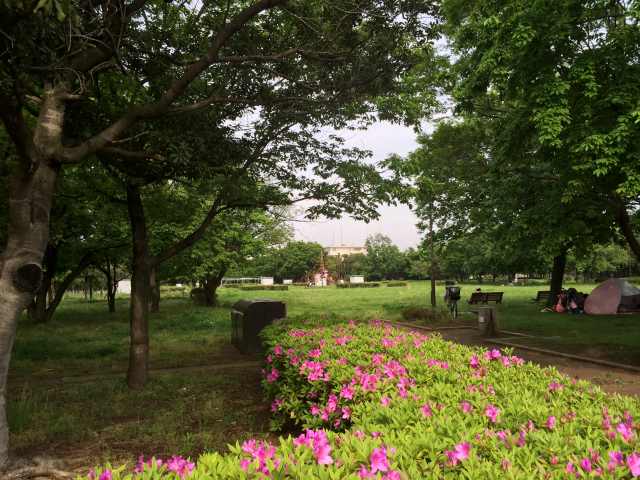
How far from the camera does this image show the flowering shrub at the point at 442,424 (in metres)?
2.21

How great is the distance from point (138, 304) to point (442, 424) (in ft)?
24.0

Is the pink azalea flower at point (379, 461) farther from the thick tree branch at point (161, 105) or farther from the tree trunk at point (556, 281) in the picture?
the tree trunk at point (556, 281)

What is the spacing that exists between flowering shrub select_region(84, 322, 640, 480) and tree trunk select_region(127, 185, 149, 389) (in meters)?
4.70

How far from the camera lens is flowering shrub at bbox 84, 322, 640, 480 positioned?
7.24ft

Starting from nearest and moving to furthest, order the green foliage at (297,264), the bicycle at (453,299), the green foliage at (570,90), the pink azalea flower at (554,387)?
the pink azalea flower at (554,387)
the green foliage at (570,90)
the bicycle at (453,299)
the green foliage at (297,264)

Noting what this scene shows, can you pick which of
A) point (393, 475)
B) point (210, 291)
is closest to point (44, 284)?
point (210, 291)

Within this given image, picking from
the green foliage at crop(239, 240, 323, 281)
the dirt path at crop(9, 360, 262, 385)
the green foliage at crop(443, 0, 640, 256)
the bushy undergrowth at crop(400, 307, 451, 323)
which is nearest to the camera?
the green foliage at crop(443, 0, 640, 256)

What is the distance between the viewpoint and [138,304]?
28.7ft

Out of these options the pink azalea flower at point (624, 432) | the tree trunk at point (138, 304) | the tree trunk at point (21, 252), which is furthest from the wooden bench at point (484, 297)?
the pink azalea flower at point (624, 432)

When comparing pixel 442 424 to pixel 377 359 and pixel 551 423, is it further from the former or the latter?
pixel 377 359

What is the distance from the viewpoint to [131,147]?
7.94 metres

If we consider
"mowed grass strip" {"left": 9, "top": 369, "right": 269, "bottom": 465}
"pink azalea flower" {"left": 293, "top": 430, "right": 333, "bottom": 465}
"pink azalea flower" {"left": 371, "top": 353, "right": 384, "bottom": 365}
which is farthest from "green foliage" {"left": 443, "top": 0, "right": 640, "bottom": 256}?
"pink azalea flower" {"left": 293, "top": 430, "right": 333, "bottom": 465}

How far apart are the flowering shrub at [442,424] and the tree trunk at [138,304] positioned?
470 cm

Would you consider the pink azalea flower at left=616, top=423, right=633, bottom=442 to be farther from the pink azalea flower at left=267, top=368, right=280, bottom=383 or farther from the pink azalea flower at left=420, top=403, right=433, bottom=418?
the pink azalea flower at left=267, top=368, right=280, bottom=383
